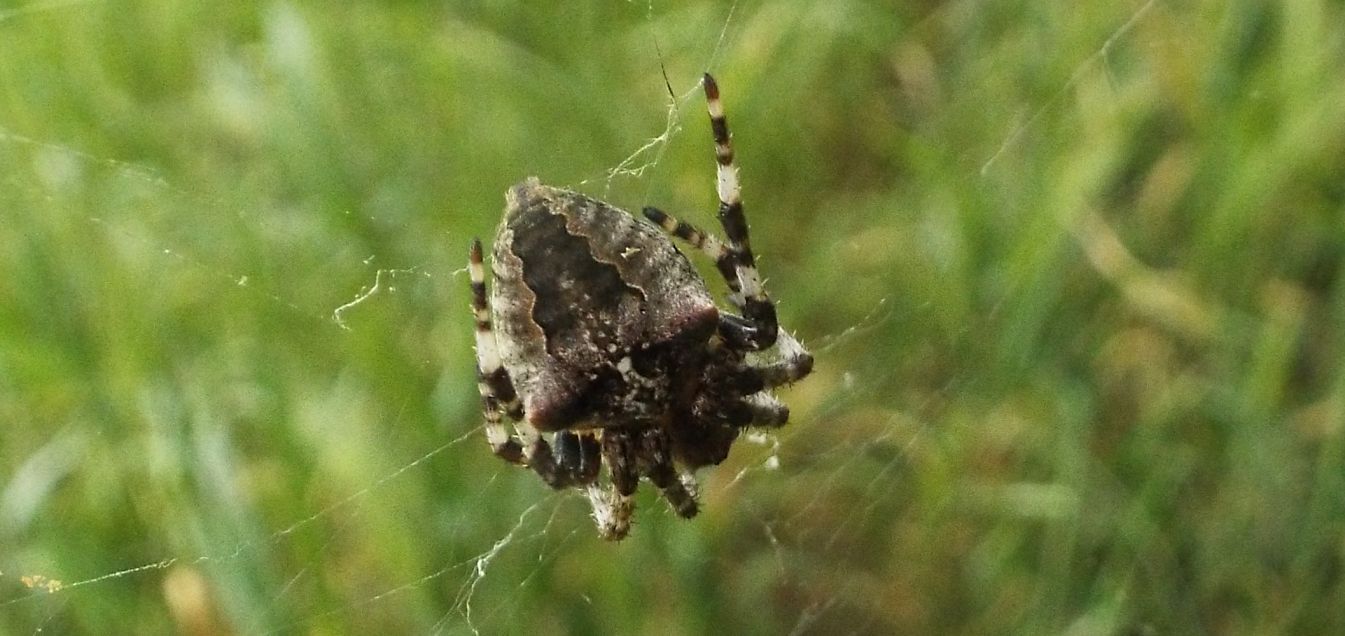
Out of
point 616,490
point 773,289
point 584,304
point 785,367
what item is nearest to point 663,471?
point 616,490

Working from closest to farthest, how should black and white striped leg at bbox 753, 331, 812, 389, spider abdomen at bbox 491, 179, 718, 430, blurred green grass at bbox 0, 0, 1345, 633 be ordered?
spider abdomen at bbox 491, 179, 718, 430, black and white striped leg at bbox 753, 331, 812, 389, blurred green grass at bbox 0, 0, 1345, 633

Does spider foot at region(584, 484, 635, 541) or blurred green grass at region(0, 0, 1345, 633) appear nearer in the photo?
spider foot at region(584, 484, 635, 541)

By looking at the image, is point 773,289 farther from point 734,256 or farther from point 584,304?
point 584,304

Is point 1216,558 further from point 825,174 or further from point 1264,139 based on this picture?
point 825,174

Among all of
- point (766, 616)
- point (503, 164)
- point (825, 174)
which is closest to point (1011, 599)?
point (766, 616)

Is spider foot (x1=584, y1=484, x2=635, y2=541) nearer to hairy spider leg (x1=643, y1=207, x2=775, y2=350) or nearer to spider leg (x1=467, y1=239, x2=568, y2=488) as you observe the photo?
spider leg (x1=467, y1=239, x2=568, y2=488)

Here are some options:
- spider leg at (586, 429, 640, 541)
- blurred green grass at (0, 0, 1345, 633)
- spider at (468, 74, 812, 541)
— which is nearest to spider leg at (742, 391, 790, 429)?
spider at (468, 74, 812, 541)

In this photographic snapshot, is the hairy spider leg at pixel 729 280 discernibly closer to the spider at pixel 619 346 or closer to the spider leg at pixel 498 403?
the spider at pixel 619 346
